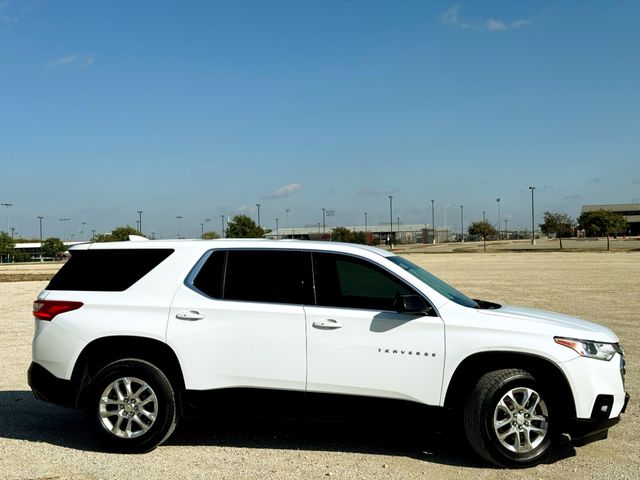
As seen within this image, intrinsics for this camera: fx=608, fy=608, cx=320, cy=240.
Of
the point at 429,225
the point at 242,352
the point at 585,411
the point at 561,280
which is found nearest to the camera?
the point at 585,411

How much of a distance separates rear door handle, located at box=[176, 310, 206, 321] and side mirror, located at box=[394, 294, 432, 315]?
5.43 feet

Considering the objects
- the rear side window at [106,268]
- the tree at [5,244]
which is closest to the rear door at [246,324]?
the rear side window at [106,268]

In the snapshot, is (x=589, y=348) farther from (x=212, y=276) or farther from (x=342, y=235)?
(x=342, y=235)

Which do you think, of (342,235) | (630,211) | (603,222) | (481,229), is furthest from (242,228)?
(630,211)

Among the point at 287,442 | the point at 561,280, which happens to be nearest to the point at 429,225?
the point at 561,280

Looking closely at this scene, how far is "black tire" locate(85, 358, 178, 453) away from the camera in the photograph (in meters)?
5.14

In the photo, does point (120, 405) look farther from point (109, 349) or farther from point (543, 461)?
point (543, 461)

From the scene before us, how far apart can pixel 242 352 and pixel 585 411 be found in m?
2.77

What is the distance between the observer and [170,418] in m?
5.13

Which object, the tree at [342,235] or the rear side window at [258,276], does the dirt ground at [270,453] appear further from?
the tree at [342,235]

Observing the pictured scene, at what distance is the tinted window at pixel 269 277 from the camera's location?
17.1ft

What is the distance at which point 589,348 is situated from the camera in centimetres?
486

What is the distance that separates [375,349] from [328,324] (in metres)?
0.43

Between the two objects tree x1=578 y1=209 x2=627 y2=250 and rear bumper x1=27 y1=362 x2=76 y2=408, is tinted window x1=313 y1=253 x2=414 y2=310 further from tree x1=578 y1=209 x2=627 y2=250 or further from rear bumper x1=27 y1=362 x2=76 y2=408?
tree x1=578 y1=209 x2=627 y2=250
